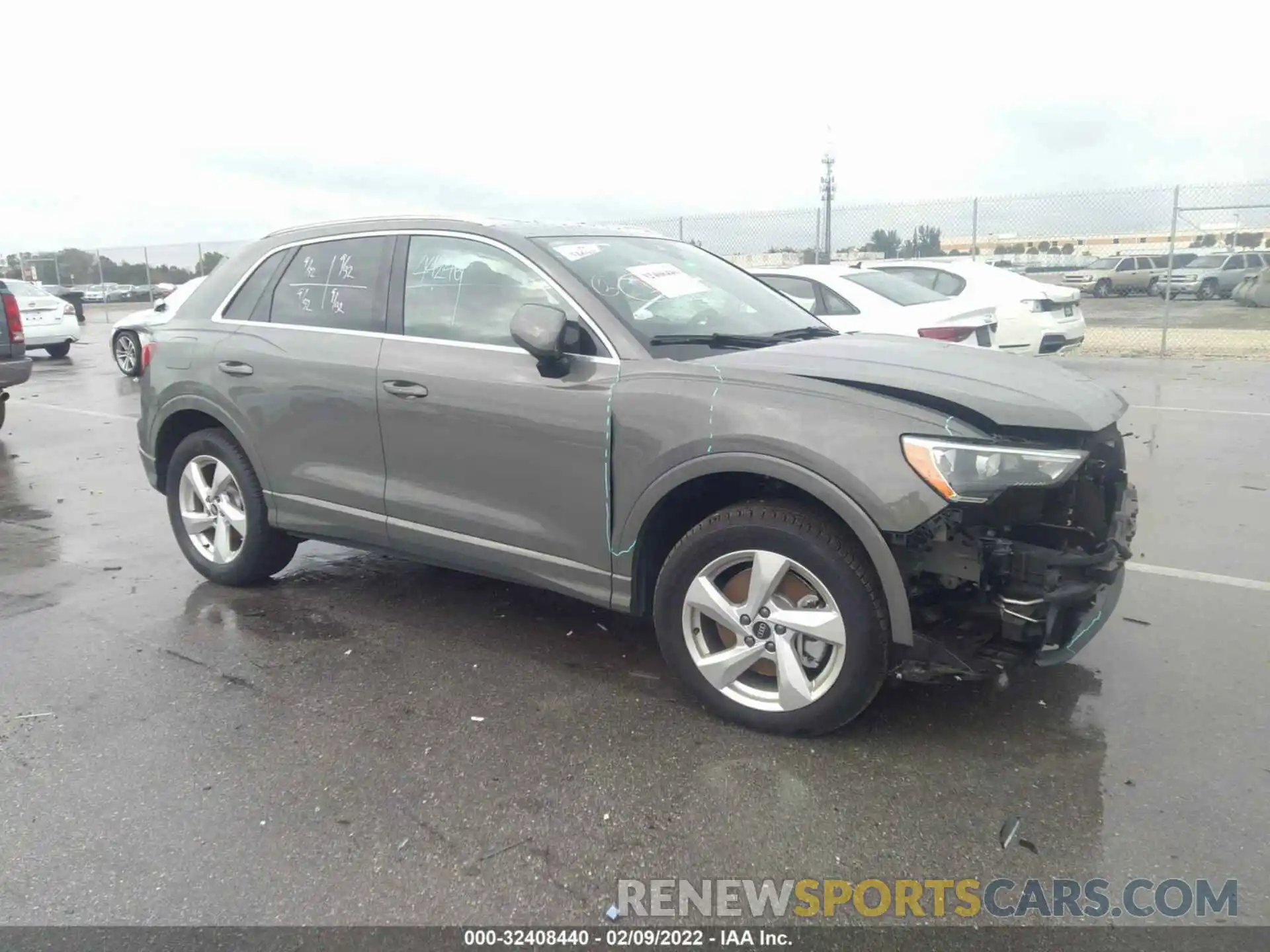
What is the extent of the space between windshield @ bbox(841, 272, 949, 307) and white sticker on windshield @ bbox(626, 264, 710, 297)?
5312 mm

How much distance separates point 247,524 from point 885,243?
1625 cm

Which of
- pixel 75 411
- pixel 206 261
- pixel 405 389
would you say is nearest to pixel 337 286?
pixel 405 389

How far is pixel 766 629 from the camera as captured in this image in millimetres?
Answer: 3373

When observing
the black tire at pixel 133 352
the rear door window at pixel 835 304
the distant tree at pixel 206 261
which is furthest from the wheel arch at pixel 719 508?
the distant tree at pixel 206 261

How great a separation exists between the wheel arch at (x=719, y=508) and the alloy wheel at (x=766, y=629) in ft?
0.67

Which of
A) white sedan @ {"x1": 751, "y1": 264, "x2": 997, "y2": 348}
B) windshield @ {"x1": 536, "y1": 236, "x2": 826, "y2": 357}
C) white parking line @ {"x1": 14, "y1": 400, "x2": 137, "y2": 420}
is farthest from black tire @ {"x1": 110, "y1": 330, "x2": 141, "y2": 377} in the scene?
windshield @ {"x1": 536, "y1": 236, "x2": 826, "y2": 357}

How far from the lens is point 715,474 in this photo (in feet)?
11.4

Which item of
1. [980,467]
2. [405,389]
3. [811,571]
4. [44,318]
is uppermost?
[405,389]

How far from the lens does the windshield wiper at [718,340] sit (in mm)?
3798

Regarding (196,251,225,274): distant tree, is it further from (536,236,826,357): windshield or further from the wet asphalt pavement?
(536,236,826,357): windshield

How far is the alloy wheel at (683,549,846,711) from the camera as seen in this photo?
129 inches

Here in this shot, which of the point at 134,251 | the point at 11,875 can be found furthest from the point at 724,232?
the point at 134,251

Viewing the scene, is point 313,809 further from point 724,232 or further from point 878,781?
point 724,232

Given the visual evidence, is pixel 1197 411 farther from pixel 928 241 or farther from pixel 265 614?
pixel 928 241
